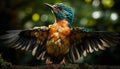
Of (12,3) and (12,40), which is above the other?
(12,3)

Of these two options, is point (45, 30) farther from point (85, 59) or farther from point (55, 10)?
point (85, 59)

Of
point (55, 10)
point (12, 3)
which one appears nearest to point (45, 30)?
point (55, 10)

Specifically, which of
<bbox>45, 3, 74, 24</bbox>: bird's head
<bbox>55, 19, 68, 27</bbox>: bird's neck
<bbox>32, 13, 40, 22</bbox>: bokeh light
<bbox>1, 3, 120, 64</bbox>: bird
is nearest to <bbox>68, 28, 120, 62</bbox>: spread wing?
<bbox>1, 3, 120, 64</bbox>: bird

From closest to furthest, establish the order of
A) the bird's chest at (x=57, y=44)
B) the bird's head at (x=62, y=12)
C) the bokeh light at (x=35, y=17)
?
the bird's chest at (x=57, y=44), the bird's head at (x=62, y=12), the bokeh light at (x=35, y=17)

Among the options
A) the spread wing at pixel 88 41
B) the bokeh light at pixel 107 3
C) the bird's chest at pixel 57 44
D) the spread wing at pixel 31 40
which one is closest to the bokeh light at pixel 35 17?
the bokeh light at pixel 107 3

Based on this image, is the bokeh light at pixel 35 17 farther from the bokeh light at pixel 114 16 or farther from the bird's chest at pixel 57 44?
the bird's chest at pixel 57 44

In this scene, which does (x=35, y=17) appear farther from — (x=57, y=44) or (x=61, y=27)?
(x=57, y=44)

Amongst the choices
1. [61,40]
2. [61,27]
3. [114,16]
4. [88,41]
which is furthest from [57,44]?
[114,16]
